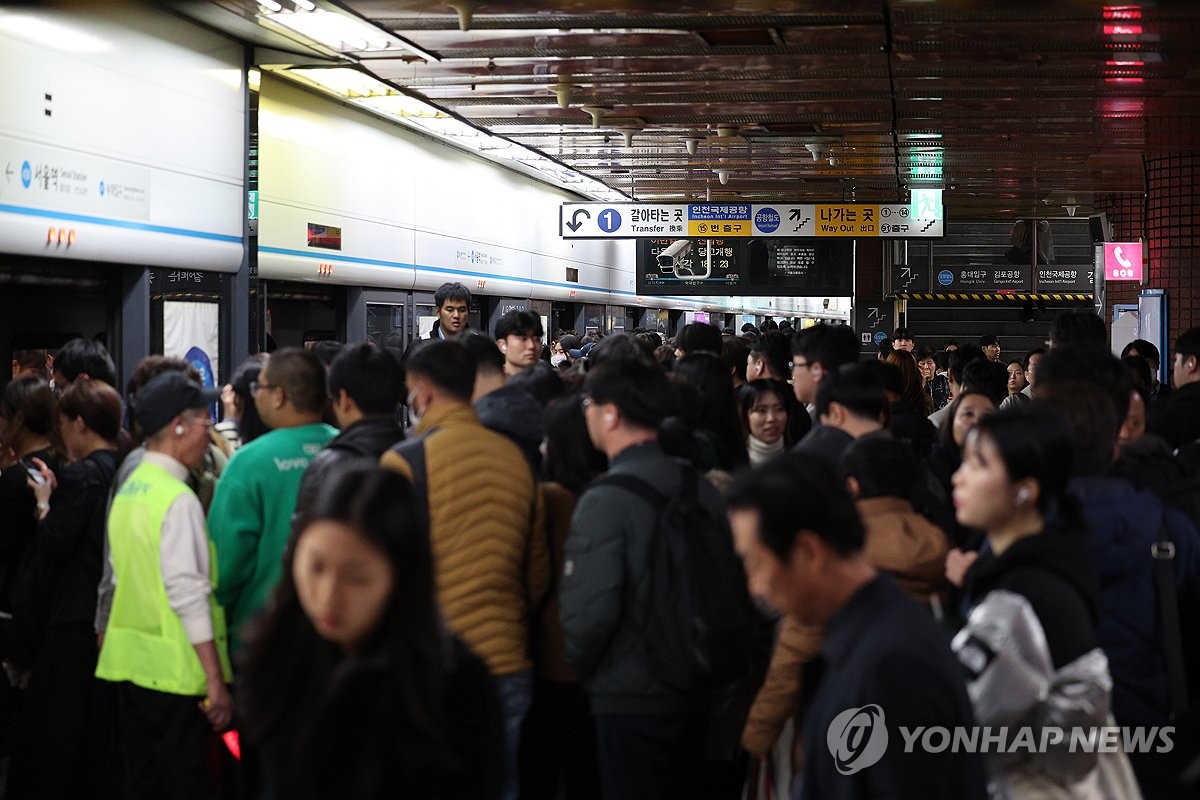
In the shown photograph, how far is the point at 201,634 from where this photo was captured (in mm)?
4082

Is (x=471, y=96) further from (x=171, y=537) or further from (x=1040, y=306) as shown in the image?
(x=1040, y=306)

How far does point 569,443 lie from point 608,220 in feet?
32.8

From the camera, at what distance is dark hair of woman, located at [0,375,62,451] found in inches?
202

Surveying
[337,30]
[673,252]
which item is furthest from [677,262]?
[337,30]

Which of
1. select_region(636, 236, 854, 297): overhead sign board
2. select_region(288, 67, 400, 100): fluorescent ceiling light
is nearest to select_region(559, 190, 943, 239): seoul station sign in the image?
select_region(636, 236, 854, 297): overhead sign board

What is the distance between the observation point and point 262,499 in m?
4.31

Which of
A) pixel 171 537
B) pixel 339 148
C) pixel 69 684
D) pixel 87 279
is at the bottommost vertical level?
pixel 69 684

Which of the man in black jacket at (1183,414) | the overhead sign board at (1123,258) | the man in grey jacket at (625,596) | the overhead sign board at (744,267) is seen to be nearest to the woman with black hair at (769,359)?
the man in black jacket at (1183,414)

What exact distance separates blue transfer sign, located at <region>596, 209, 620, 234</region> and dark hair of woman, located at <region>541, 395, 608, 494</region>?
9912 millimetres

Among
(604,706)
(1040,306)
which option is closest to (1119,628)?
(604,706)

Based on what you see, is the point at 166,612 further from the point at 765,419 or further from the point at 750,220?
the point at 750,220

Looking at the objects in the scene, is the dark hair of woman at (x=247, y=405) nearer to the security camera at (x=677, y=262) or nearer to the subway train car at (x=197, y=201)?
the subway train car at (x=197, y=201)

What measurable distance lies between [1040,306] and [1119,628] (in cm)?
1929

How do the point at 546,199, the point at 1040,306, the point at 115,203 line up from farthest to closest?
the point at 1040,306 → the point at 546,199 → the point at 115,203
